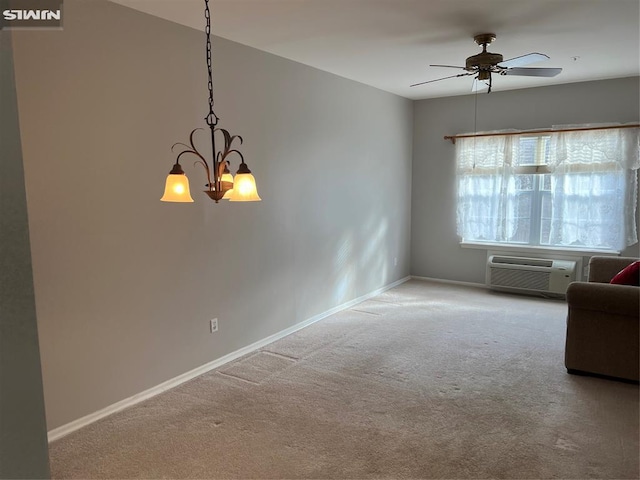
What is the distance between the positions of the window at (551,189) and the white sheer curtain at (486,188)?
0.01m

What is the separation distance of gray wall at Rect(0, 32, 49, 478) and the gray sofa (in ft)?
11.4

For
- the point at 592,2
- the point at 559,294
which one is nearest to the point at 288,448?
the point at 592,2

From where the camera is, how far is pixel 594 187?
5.54 m

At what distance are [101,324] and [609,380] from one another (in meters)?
3.58

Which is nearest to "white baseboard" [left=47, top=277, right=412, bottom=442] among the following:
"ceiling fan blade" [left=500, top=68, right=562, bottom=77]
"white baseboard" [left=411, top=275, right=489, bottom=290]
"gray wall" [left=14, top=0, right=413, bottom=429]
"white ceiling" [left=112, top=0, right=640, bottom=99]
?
"gray wall" [left=14, top=0, right=413, bottom=429]

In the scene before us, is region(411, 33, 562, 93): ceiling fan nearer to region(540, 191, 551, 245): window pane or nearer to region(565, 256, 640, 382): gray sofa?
region(565, 256, 640, 382): gray sofa

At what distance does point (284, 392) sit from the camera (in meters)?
Answer: 3.27

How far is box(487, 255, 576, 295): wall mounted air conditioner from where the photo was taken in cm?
566

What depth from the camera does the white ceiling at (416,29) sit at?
9.86 ft

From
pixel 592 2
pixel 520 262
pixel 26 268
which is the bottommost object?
pixel 520 262

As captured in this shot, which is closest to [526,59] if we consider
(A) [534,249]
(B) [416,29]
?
(B) [416,29]

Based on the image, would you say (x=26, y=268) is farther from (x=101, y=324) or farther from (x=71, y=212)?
(x=101, y=324)

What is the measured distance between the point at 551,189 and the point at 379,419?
424 centimetres

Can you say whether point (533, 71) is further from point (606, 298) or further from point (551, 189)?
point (551, 189)
